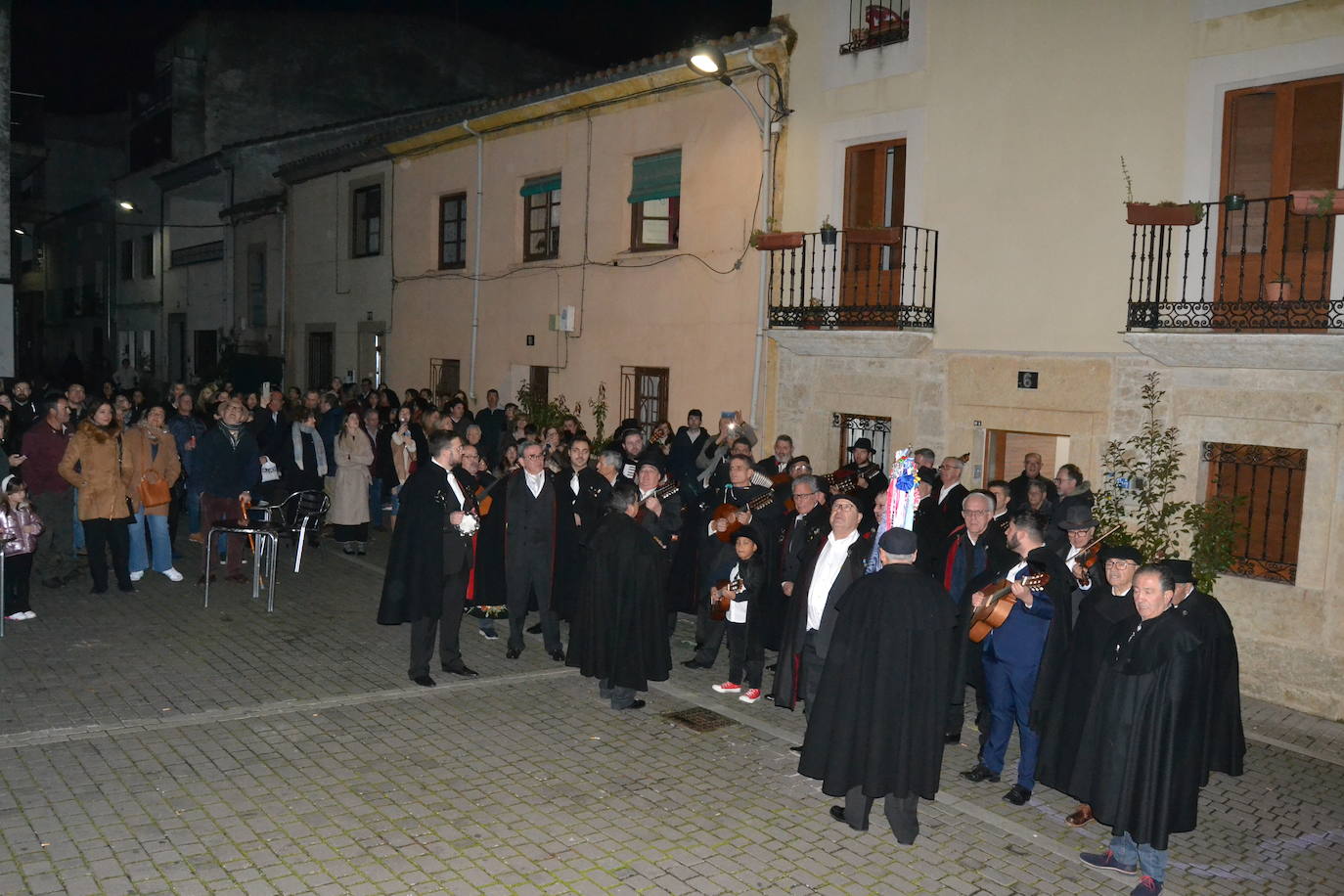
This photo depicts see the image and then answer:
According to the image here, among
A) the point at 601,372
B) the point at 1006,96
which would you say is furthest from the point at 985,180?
the point at 601,372

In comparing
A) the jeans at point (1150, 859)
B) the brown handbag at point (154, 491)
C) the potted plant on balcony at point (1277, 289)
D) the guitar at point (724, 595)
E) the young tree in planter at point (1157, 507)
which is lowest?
the jeans at point (1150, 859)

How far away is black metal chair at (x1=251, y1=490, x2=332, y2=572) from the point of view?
11445 millimetres

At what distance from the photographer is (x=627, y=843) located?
605cm

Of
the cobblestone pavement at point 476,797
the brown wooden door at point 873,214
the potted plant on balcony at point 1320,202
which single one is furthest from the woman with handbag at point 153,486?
the potted plant on balcony at point 1320,202

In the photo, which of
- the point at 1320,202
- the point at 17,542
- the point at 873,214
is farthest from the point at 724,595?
the point at 873,214

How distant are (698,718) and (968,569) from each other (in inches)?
86.3

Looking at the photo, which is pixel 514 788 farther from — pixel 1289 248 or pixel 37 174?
pixel 37 174

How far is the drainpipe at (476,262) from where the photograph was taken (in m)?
20.1

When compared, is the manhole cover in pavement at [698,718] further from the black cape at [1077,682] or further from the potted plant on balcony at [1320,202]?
the potted plant on balcony at [1320,202]

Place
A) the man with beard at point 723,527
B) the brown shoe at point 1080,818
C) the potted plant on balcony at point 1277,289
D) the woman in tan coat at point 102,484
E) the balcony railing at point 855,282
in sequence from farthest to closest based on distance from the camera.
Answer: the balcony railing at point 855,282 → the woman in tan coat at point 102,484 → the potted plant on balcony at point 1277,289 → the man with beard at point 723,527 → the brown shoe at point 1080,818

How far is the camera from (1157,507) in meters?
10.4

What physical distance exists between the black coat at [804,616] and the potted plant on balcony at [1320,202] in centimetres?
461

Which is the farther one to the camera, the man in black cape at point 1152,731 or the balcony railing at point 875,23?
the balcony railing at point 875,23

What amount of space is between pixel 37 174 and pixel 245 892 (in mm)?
44441
